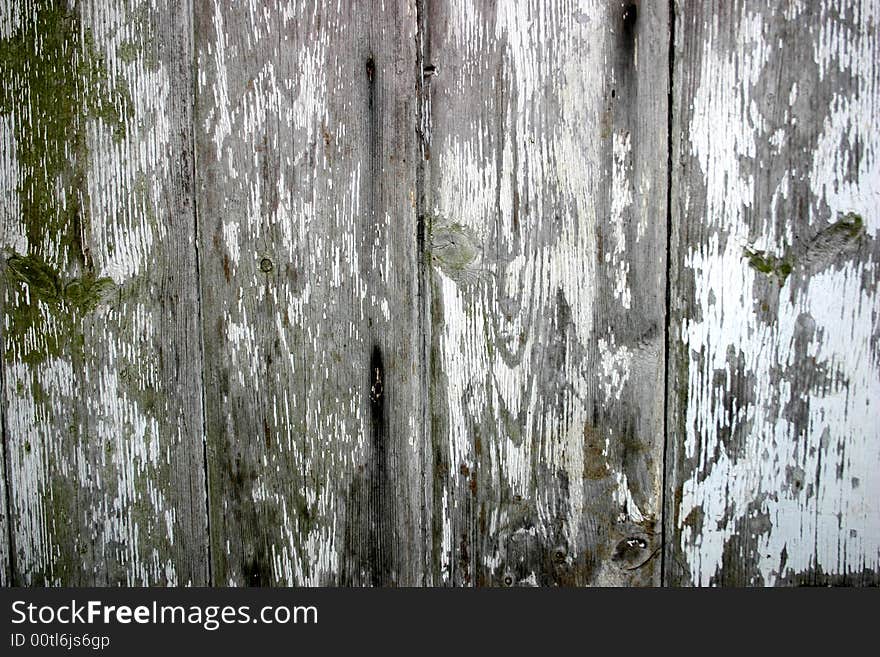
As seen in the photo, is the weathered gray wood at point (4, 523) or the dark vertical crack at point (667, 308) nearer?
the dark vertical crack at point (667, 308)

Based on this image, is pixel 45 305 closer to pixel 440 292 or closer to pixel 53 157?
pixel 53 157

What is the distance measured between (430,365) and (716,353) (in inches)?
12.8

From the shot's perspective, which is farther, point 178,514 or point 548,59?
point 178,514

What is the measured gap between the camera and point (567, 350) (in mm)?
851

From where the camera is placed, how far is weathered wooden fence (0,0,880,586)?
31.7 inches

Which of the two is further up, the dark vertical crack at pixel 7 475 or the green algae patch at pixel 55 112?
the green algae patch at pixel 55 112

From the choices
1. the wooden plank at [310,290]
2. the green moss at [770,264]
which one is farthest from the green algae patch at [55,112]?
the green moss at [770,264]

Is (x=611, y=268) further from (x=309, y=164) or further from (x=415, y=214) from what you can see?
(x=309, y=164)

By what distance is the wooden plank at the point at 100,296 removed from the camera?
2.80ft

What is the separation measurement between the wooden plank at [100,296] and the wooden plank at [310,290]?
4cm

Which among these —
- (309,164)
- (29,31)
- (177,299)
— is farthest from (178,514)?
(29,31)

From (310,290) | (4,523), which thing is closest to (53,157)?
(310,290)

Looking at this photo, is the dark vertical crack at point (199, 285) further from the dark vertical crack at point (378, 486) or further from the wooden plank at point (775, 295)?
the wooden plank at point (775, 295)

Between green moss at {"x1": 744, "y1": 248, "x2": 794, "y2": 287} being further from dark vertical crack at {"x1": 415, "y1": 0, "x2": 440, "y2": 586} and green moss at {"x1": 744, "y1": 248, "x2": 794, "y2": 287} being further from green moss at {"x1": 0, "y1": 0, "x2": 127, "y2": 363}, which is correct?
green moss at {"x1": 0, "y1": 0, "x2": 127, "y2": 363}
